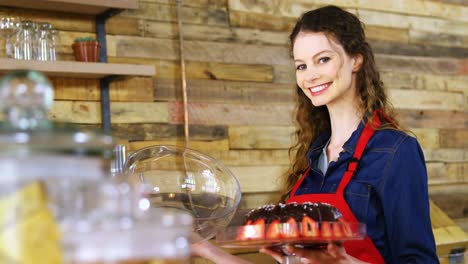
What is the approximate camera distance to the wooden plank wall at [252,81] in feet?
9.66

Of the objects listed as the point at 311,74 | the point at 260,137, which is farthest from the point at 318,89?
the point at 260,137

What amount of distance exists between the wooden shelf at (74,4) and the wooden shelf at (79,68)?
0.23 metres

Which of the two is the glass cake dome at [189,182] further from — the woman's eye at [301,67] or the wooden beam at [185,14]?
the wooden beam at [185,14]

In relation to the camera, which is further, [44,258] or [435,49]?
[435,49]

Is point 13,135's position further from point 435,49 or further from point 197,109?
point 435,49

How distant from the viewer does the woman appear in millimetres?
1738

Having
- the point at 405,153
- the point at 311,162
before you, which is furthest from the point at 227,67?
the point at 405,153

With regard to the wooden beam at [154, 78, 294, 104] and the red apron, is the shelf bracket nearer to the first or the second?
the wooden beam at [154, 78, 294, 104]

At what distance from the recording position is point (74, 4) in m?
2.67

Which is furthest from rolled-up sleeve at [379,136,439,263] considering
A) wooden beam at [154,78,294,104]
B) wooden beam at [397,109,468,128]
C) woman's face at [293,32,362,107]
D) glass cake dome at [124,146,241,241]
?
wooden beam at [397,109,468,128]

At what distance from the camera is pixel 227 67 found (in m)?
3.23

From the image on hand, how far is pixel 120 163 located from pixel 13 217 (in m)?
1.28

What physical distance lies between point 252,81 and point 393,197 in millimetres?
1659

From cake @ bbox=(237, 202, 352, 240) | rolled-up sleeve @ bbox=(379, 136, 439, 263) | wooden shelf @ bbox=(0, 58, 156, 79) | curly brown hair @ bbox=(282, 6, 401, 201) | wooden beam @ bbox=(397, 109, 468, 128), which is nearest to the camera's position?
cake @ bbox=(237, 202, 352, 240)
